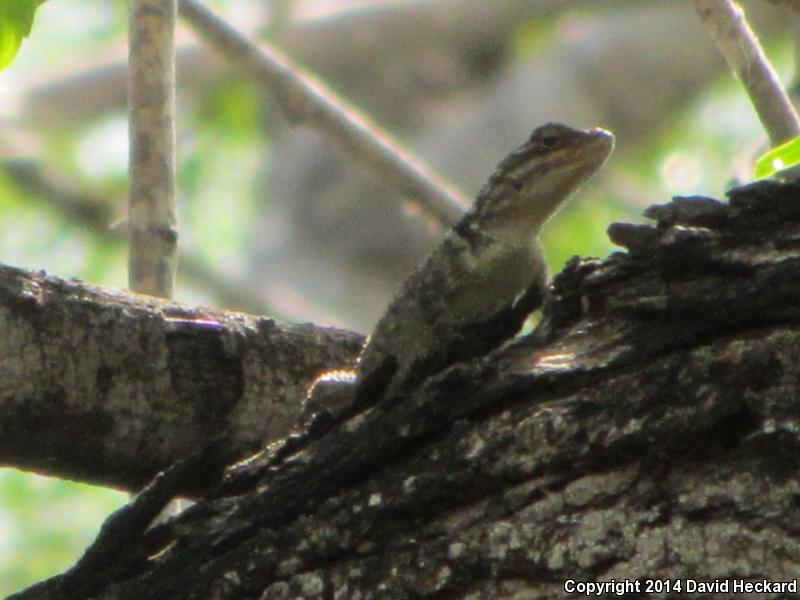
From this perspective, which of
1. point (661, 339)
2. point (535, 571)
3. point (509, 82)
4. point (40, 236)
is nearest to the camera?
point (535, 571)

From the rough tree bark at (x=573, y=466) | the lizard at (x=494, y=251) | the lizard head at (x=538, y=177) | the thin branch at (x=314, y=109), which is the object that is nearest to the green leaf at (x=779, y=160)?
the rough tree bark at (x=573, y=466)

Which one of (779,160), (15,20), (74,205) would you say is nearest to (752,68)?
(779,160)

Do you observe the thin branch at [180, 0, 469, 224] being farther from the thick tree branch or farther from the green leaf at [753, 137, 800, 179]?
the green leaf at [753, 137, 800, 179]

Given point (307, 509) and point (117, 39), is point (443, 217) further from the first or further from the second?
point (117, 39)

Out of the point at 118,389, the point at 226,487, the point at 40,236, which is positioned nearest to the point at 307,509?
the point at 226,487

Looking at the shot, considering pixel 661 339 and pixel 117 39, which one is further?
pixel 117 39

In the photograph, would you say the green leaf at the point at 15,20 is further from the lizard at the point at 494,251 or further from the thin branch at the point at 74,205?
the thin branch at the point at 74,205
